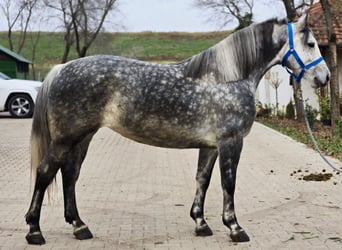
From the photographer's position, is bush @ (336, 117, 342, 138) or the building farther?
the building

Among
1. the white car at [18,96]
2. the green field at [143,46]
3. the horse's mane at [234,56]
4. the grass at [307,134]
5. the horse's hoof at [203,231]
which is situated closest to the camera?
the horse's mane at [234,56]

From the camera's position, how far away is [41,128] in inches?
228

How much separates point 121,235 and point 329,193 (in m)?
3.53

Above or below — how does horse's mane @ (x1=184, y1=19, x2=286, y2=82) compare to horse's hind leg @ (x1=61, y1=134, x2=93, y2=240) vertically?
above

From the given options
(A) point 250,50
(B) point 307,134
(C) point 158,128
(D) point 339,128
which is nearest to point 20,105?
(B) point 307,134

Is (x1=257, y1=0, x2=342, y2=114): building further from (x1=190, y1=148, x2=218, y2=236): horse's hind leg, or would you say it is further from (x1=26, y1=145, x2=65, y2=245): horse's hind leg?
(x1=26, y1=145, x2=65, y2=245): horse's hind leg

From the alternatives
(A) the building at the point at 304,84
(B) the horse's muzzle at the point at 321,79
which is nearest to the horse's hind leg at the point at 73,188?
(B) the horse's muzzle at the point at 321,79

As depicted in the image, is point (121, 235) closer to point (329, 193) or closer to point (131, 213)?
point (131, 213)

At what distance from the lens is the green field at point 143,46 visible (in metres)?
64.7

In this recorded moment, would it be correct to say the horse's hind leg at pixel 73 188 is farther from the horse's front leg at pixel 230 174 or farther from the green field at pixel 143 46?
the green field at pixel 143 46

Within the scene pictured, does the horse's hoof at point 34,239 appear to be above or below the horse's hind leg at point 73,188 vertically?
below

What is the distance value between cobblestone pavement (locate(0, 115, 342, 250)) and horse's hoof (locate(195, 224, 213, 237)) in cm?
8

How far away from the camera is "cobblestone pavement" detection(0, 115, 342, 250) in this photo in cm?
588

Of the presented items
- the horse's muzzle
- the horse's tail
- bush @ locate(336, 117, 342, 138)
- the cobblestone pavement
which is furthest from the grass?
the horse's tail
